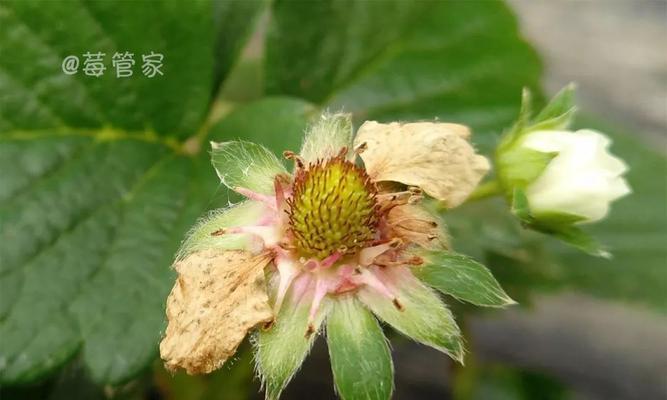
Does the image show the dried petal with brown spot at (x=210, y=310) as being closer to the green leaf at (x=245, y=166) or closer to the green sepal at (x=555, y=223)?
the green leaf at (x=245, y=166)

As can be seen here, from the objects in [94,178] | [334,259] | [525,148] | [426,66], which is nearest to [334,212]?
[334,259]

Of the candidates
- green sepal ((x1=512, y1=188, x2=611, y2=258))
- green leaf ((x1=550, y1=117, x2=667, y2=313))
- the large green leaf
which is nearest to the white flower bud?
green sepal ((x1=512, y1=188, x2=611, y2=258))

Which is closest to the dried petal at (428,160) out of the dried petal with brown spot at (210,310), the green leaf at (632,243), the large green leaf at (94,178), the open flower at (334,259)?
the open flower at (334,259)

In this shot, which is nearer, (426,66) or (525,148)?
(525,148)

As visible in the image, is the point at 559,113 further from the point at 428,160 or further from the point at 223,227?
the point at 223,227

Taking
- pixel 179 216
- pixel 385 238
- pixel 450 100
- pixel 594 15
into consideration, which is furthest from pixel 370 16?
pixel 594 15

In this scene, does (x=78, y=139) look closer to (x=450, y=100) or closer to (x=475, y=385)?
(x=450, y=100)
